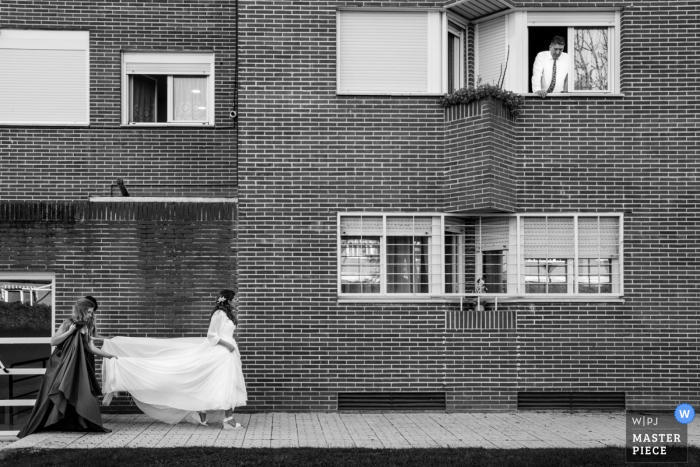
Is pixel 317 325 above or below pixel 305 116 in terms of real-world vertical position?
below

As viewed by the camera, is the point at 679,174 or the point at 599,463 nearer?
the point at 599,463

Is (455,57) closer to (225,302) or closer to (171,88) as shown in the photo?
(171,88)

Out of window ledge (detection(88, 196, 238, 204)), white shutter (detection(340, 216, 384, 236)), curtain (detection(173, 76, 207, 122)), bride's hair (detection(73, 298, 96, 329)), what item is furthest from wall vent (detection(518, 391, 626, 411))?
curtain (detection(173, 76, 207, 122))

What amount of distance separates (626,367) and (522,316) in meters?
1.67

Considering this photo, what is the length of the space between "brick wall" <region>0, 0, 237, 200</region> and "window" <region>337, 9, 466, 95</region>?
1978 millimetres

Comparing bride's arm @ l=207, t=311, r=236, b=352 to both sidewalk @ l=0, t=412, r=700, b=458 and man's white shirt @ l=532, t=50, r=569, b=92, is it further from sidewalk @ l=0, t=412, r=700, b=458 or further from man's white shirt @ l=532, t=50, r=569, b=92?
man's white shirt @ l=532, t=50, r=569, b=92

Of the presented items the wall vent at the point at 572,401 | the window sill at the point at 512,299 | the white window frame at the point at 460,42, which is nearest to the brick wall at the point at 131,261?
the window sill at the point at 512,299

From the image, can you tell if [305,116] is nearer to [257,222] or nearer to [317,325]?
[257,222]

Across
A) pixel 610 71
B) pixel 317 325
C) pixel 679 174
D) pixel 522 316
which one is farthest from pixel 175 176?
pixel 679 174

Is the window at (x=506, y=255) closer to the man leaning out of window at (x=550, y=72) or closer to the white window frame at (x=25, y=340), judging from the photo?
the man leaning out of window at (x=550, y=72)

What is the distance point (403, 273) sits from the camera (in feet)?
40.6

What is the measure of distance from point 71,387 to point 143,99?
16.3 feet

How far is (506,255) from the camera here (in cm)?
1241

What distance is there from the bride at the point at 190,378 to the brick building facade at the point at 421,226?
1268 mm
